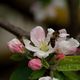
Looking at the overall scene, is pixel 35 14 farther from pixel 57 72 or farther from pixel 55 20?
pixel 57 72

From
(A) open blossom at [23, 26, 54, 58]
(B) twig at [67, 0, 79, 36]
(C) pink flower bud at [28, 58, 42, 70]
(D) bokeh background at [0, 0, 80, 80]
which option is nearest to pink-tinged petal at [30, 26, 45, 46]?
(A) open blossom at [23, 26, 54, 58]

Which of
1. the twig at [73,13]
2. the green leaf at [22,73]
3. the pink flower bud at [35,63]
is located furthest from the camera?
the twig at [73,13]

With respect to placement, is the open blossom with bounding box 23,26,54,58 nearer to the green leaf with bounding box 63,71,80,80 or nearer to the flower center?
the flower center

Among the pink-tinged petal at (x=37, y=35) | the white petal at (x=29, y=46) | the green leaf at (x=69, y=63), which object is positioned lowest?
the green leaf at (x=69, y=63)

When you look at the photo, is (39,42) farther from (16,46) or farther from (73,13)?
(73,13)

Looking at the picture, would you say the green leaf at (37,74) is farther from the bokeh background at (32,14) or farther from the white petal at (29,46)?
the bokeh background at (32,14)

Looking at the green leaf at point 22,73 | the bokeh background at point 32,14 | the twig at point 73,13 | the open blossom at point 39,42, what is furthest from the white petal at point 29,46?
the bokeh background at point 32,14

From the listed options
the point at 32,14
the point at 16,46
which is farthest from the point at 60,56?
the point at 32,14
